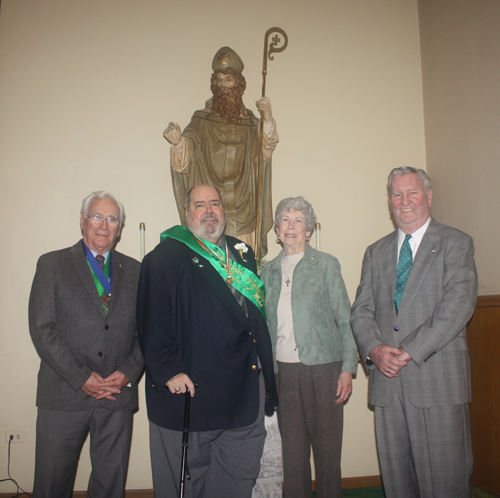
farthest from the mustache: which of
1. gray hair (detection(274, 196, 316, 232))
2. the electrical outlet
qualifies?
the electrical outlet

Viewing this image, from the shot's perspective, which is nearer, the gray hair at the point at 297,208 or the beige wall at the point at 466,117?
the gray hair at the point at 297,208

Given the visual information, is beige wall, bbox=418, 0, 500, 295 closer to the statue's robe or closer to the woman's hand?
the woman's hand

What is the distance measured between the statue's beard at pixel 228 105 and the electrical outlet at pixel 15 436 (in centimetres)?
249

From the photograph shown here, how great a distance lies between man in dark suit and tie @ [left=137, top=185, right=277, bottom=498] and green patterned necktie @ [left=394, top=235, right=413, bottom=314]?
0.67 metres

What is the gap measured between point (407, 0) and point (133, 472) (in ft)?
13.6

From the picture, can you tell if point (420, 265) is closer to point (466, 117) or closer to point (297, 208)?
point (297, 208)

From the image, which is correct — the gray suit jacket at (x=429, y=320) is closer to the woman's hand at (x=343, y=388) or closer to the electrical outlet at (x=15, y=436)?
the woman's hand at (x=343, y=388)

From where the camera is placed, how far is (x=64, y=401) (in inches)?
76.2

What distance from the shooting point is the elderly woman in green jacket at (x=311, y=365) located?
206 cm

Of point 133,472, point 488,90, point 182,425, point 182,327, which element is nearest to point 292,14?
point 488,90

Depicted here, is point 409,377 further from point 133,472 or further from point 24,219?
point 24,219

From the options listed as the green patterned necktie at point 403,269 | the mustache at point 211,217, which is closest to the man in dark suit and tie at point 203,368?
the mustache at point 211,217

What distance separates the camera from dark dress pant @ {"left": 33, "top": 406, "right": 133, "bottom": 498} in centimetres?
191

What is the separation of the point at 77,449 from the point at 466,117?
294 centimetres
